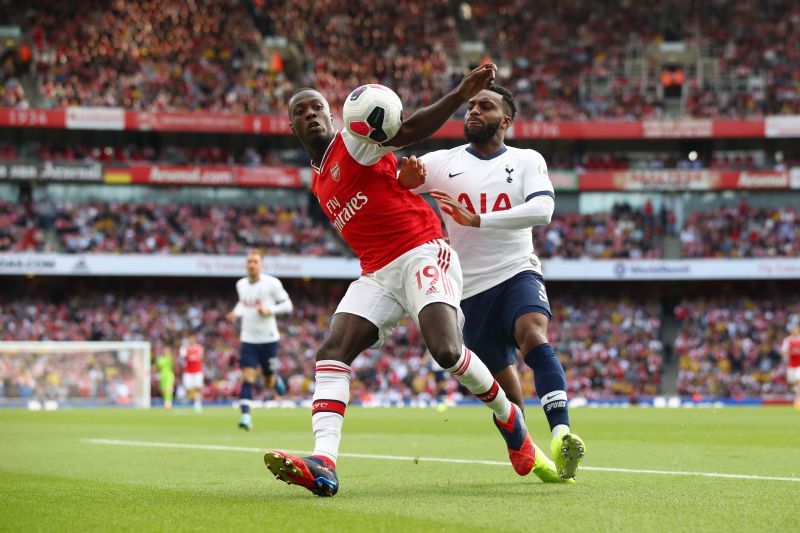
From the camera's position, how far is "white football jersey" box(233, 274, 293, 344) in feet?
56.7

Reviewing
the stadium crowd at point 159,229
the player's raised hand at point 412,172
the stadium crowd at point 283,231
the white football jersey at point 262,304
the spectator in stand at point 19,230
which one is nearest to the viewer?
the player's raised hand at point 412,172

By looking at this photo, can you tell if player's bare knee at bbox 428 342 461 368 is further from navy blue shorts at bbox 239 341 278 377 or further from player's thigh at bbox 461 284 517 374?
navy blue shorts at bbox 239 341 278 377

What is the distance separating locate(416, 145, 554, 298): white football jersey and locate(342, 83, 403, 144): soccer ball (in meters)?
1.22

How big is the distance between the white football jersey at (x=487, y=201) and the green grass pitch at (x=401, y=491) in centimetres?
141

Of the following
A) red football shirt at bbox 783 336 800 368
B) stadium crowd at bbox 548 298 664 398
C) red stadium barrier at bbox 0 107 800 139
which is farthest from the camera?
red stadium barrier at bbox 0 107 800 139

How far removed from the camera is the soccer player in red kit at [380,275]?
6.43 m

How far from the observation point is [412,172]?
655cm

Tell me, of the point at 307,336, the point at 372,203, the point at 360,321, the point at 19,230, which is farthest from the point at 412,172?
the point at 19,230

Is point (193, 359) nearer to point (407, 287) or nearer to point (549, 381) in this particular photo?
point (549, 381)

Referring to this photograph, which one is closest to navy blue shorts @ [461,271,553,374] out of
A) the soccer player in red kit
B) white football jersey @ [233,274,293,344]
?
the soccer player in red kit

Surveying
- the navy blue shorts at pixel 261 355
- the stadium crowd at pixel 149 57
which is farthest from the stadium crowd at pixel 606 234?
the navy blue shorts at pixel 261 355

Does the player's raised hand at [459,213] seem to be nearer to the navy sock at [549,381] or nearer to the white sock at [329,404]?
the navy sock at [549,381]

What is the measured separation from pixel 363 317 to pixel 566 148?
4143 centimetres

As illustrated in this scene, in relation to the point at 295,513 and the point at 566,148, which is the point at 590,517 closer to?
the point at 295,513
